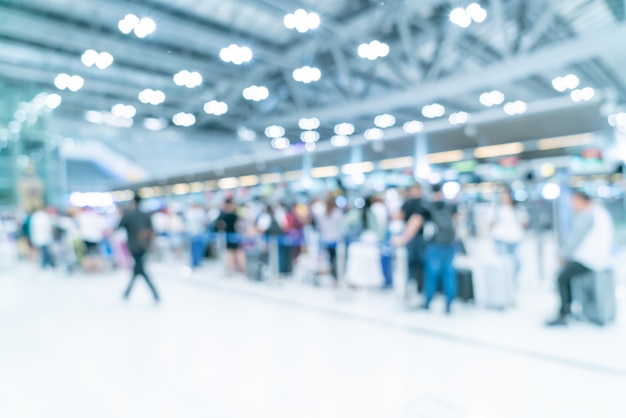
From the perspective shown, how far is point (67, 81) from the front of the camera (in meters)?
8.02

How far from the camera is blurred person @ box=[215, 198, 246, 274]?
7.08m

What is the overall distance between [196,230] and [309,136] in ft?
14.7

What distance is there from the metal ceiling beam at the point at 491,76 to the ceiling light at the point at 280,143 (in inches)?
50.5

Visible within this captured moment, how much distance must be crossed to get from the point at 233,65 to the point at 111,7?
7.93 feet

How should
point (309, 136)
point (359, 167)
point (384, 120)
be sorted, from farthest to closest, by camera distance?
1. point (384, 120)
2. point (309, 136)
3. point (359, 167)

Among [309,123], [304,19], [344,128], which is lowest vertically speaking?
[309,123]

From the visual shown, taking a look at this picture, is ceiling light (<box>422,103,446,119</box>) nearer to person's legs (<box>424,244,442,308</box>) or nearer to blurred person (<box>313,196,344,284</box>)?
blurred person (<box>313,196,344,284</box>)

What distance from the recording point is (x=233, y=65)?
26.3ft

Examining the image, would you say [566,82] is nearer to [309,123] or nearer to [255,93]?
[309,123]

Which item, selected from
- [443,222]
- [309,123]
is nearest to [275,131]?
[309,123]

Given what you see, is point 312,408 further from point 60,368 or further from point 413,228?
point 413,228

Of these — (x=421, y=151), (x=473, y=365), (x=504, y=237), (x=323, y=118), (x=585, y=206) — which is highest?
(x=323, y=118)

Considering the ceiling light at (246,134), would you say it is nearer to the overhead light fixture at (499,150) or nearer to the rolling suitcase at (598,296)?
the overhead light fixture at (499,150)

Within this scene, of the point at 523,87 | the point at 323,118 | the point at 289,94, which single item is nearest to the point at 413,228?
the point at 289,94
